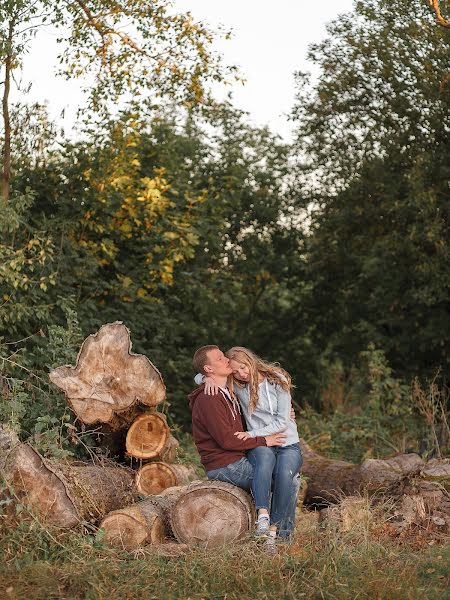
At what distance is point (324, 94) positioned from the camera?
51.7 feet

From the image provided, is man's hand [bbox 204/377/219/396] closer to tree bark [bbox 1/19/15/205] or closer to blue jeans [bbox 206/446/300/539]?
blue jeans [bbox 206/446/300/539]

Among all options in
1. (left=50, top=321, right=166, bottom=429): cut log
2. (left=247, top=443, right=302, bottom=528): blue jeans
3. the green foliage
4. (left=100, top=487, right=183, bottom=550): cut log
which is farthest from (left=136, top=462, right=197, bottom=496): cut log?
the green foliage

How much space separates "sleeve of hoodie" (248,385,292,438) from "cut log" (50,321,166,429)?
161 cm

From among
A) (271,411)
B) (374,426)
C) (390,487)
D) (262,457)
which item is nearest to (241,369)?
(271,411)

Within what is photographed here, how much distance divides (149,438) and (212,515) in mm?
1871

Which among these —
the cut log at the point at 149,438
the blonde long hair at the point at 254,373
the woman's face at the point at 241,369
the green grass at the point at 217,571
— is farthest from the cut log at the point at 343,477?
the green grass at the point at 217,571

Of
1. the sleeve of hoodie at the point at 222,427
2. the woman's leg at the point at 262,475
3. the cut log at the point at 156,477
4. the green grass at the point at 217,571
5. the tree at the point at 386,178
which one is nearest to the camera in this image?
the green grass at the point at 217,571

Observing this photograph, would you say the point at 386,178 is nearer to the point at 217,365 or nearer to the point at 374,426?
the point at 374,426

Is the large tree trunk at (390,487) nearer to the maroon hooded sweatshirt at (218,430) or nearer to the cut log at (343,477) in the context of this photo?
the cut log at (343,477)

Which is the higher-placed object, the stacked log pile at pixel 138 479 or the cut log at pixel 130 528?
the stacked log pile at pixel 138 479

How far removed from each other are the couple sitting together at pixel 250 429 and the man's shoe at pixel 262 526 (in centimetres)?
9

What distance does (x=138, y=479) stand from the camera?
8.34 m

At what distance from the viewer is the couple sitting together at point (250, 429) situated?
6.86m

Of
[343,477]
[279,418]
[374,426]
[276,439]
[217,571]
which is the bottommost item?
[217,571]
